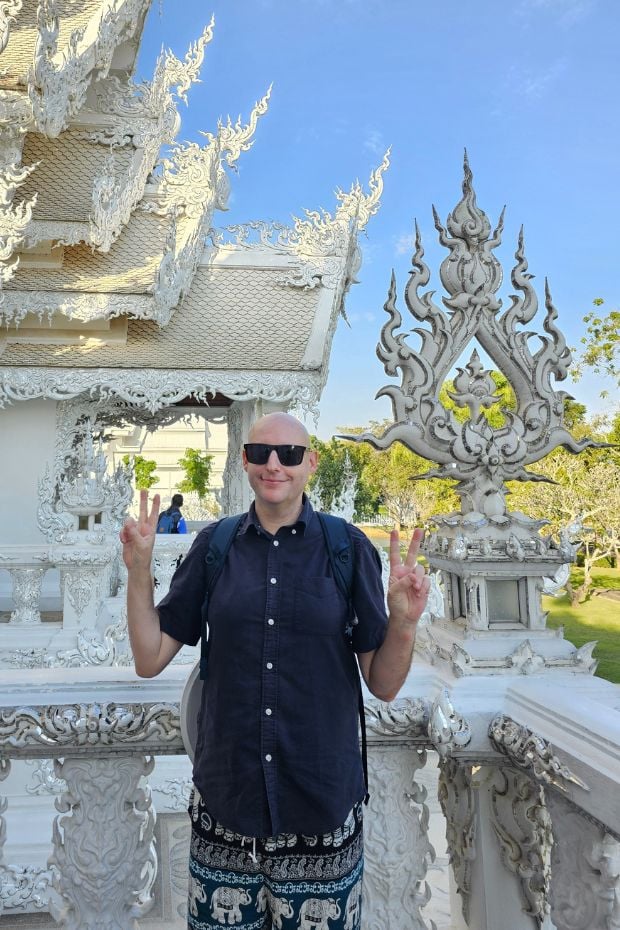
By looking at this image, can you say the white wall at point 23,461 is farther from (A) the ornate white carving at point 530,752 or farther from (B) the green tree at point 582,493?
(B) the green tree at point 582,493

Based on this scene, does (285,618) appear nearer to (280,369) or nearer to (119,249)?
(280,369)

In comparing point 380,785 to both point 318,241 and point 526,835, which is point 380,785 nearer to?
point 526,835

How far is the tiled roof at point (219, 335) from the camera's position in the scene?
757 centimetres

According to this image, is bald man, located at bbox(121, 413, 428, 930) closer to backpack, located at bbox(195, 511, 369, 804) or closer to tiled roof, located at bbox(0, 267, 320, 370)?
backpack, located at bbox(195, 511, 369, 804)

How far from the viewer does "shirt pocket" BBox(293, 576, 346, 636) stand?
44.7 inches

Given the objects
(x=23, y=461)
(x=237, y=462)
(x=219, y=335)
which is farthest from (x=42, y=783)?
(x=237, y=462)

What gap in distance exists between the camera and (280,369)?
25.5ft

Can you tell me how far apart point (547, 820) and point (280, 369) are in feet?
22.1

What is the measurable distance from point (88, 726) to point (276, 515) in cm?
68

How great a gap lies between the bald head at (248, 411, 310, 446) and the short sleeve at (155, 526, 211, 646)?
0.80 ft

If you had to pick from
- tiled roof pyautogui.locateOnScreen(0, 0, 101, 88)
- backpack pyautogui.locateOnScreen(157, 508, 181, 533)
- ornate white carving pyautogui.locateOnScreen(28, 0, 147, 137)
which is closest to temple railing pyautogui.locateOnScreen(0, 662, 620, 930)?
backpack pyautogui.locateOnScreen(157, 508, 181, 533)

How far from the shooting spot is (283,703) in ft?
3.69

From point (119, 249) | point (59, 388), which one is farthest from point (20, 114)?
point (59, 388)

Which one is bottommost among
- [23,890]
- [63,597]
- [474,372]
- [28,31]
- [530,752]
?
[23,890]
